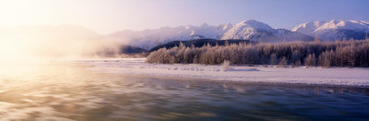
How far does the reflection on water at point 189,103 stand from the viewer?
762cm

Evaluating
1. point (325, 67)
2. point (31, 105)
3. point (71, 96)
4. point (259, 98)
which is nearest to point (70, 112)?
point (31, 105)

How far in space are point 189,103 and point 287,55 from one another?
19302mm

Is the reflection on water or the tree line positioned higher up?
the tree line

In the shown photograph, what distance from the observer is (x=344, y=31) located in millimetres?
189625

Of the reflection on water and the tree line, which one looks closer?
the reflection on water

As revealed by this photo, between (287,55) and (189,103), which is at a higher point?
(287,55)

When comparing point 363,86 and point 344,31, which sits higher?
point 344,31

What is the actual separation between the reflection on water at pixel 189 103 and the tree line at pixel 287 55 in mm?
10517

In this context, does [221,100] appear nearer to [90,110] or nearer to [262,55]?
[90,110]

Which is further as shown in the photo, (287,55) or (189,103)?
(287,55)

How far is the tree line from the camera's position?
21.2m

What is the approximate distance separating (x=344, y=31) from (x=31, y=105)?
212667 mm

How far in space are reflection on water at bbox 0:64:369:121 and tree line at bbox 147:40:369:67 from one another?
10.5m

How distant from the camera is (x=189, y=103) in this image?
9.30 meters
